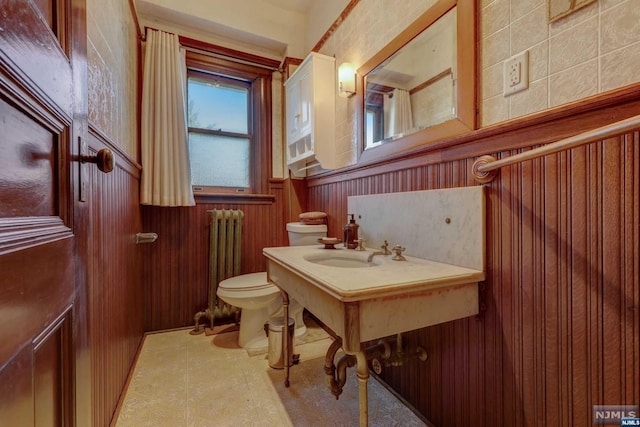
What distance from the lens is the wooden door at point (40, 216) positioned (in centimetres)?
37

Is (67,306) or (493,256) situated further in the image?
(493,256)

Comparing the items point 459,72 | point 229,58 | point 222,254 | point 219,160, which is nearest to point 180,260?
point 222,254

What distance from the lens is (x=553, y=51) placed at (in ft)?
2.64

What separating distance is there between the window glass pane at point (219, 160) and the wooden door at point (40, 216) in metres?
1.76

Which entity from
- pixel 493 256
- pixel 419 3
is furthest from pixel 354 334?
pixel 419 3

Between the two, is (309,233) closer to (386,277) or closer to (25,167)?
(386,277)

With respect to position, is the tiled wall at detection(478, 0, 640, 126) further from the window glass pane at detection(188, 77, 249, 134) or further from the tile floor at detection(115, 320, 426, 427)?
the window glass pane at detection(188, 77, 249, 134)

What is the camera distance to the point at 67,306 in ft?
1.75

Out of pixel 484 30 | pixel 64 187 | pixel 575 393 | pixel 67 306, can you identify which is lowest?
pixel 575 393

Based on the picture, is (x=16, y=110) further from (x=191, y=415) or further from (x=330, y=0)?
(x=330, y=0)

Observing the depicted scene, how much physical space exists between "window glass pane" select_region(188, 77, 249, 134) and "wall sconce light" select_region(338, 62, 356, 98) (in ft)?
3.62

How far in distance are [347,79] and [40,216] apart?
1657mm

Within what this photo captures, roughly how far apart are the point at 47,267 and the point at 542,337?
3.96 feet

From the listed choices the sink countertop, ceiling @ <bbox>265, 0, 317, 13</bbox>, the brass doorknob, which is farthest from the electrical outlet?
ceiling @ <bbox>265, 0, 317, 13</bbox>
